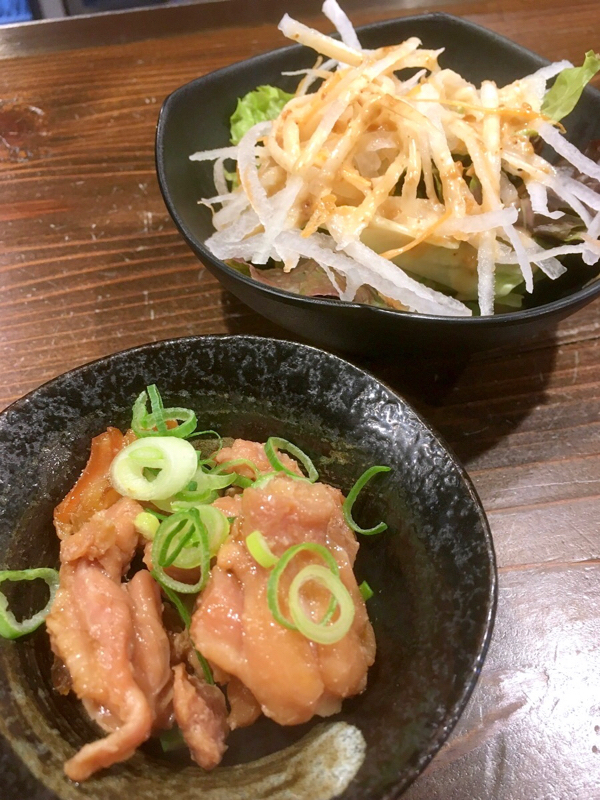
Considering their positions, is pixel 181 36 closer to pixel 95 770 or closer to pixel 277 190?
pixel 277 190

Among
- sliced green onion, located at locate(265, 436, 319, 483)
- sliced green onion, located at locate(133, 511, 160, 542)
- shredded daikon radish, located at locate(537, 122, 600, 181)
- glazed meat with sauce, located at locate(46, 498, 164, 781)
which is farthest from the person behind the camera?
shredded daikon radish, located at locate(537, 122, 600, 181)

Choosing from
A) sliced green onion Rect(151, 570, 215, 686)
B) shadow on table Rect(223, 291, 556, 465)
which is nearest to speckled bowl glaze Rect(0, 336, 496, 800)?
sliced green onion Rect(151, 570, 215, 686)

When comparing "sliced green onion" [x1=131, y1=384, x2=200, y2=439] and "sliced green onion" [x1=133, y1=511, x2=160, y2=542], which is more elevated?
"sliced green onion" [x1=131, y1=384, x2=200, y2=439]

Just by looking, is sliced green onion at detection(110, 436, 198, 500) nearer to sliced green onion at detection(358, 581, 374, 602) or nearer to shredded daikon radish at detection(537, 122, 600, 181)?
sliced green onion at detection(358, 581, 374, 602)

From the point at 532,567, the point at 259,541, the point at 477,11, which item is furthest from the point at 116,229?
the point at 477,11

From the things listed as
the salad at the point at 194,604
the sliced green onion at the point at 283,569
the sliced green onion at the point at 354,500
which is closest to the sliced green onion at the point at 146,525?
the salad at the point at 194,604

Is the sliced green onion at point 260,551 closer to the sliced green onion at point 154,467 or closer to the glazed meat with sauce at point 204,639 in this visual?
the glazed meat with sauce at point 204,639

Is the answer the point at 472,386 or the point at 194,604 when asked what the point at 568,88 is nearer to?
the point at 472,386

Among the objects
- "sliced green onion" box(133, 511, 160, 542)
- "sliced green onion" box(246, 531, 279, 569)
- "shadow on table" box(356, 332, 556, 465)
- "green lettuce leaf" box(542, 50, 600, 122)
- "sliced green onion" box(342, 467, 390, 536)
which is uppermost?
"green lettuce leaf" box(542, 50, 600, 122)

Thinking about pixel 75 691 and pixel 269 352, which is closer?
pixel 75 691

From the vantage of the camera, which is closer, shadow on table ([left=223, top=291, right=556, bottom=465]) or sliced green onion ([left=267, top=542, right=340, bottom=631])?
sliced green onion ([left=267, top=542, right=340, bottom=631])
